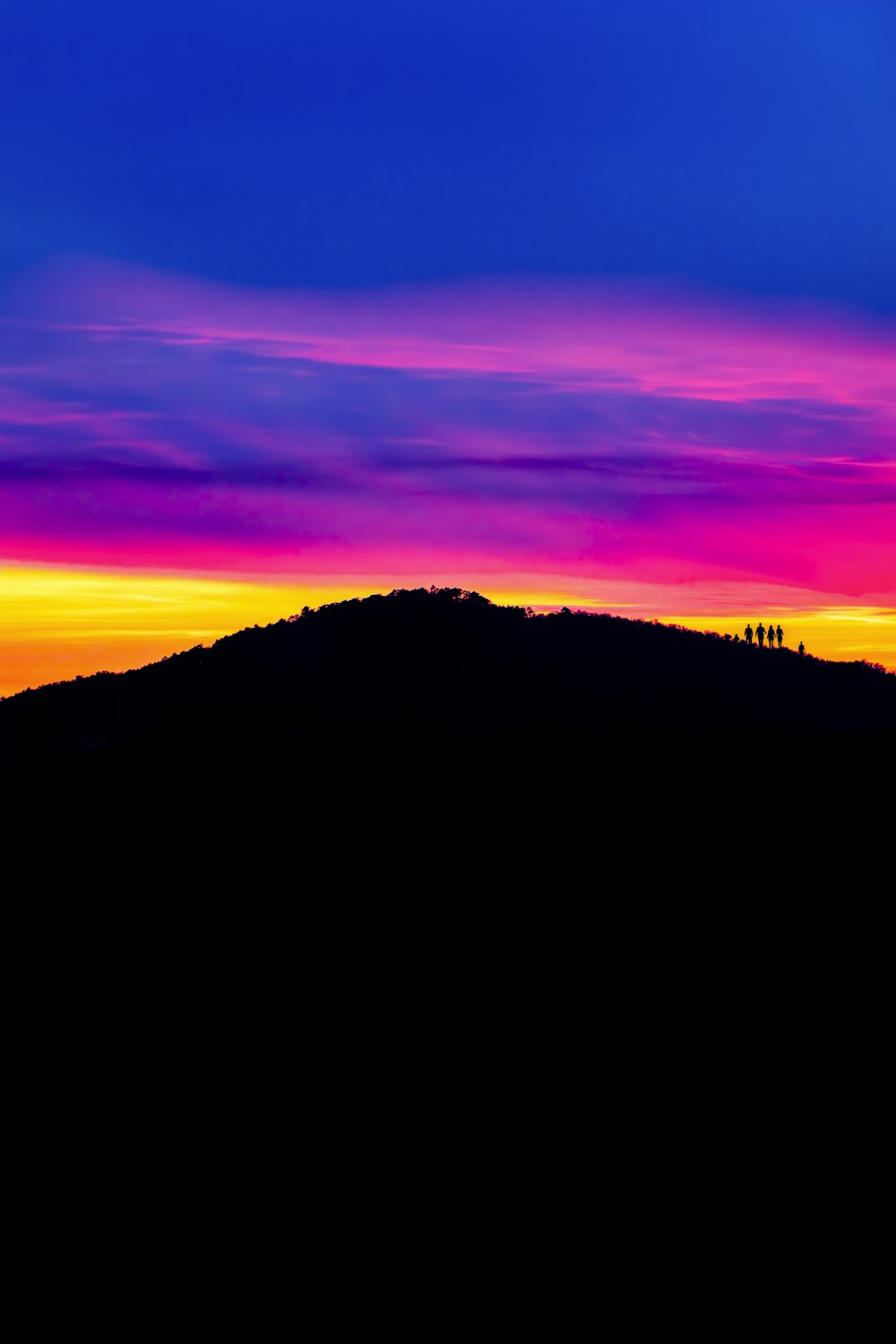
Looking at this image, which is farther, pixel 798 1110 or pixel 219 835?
pixel 219 835

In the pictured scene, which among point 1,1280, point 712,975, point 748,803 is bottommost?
point 1,1280

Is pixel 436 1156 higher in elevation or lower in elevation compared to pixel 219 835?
lower

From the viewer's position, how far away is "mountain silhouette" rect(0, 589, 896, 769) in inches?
2418

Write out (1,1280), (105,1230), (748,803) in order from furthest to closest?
(748,803) < (105,1230) < (1,1280)

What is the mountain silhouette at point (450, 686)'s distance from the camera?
201 ft

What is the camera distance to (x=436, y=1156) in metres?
14.0

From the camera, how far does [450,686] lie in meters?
68.6

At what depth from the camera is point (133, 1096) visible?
15930 millimetres

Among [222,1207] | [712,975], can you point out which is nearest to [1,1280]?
[222,1207]

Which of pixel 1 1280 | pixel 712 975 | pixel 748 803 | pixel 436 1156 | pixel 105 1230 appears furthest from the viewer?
pixel 748 803

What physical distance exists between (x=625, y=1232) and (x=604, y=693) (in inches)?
2255

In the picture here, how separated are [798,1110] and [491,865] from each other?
10.2 m

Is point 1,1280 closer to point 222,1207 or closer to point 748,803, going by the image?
point 222,1207

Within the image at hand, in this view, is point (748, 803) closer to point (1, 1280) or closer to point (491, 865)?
point (491, 865)
